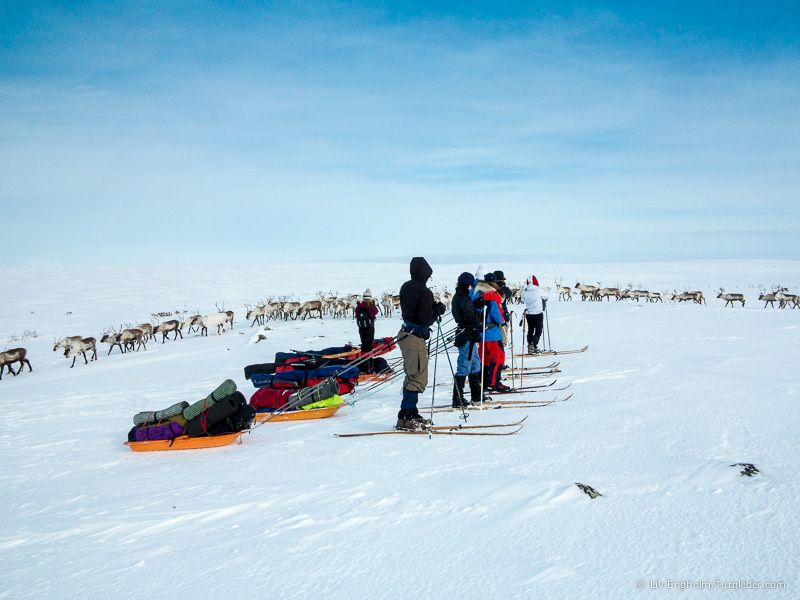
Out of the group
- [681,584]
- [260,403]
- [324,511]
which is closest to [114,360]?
[260,403]

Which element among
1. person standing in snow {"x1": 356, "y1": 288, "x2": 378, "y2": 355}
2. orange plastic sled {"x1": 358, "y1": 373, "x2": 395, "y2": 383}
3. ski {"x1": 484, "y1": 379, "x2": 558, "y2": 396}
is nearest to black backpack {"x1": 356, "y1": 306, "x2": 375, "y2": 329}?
person standing in snow {"x1": 356, "y1": 288, "x2": 378, "y2": 355}

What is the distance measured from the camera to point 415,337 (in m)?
5.85

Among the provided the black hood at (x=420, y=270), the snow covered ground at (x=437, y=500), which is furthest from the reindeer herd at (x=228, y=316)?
the black hood at (x=420, y=270)

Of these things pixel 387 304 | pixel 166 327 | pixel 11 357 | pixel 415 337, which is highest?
pixel 415 337

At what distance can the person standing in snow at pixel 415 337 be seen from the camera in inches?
229

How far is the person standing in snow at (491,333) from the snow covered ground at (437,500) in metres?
0.80

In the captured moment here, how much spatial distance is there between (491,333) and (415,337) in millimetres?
1956

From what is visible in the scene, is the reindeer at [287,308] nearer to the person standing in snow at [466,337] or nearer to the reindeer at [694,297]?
the person standing in snow at [466,337]

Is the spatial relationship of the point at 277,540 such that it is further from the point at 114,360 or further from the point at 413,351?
the point at 114,360

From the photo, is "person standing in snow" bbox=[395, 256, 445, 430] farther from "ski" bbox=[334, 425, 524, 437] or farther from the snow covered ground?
the snow covered ground

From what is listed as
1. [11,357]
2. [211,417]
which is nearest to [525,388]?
[211,417]

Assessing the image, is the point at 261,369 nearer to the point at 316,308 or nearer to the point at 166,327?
the point at 166,327

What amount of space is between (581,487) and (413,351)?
2.50 metres

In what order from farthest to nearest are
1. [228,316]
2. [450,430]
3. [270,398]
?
[228,316], [270,398], [450,430]
